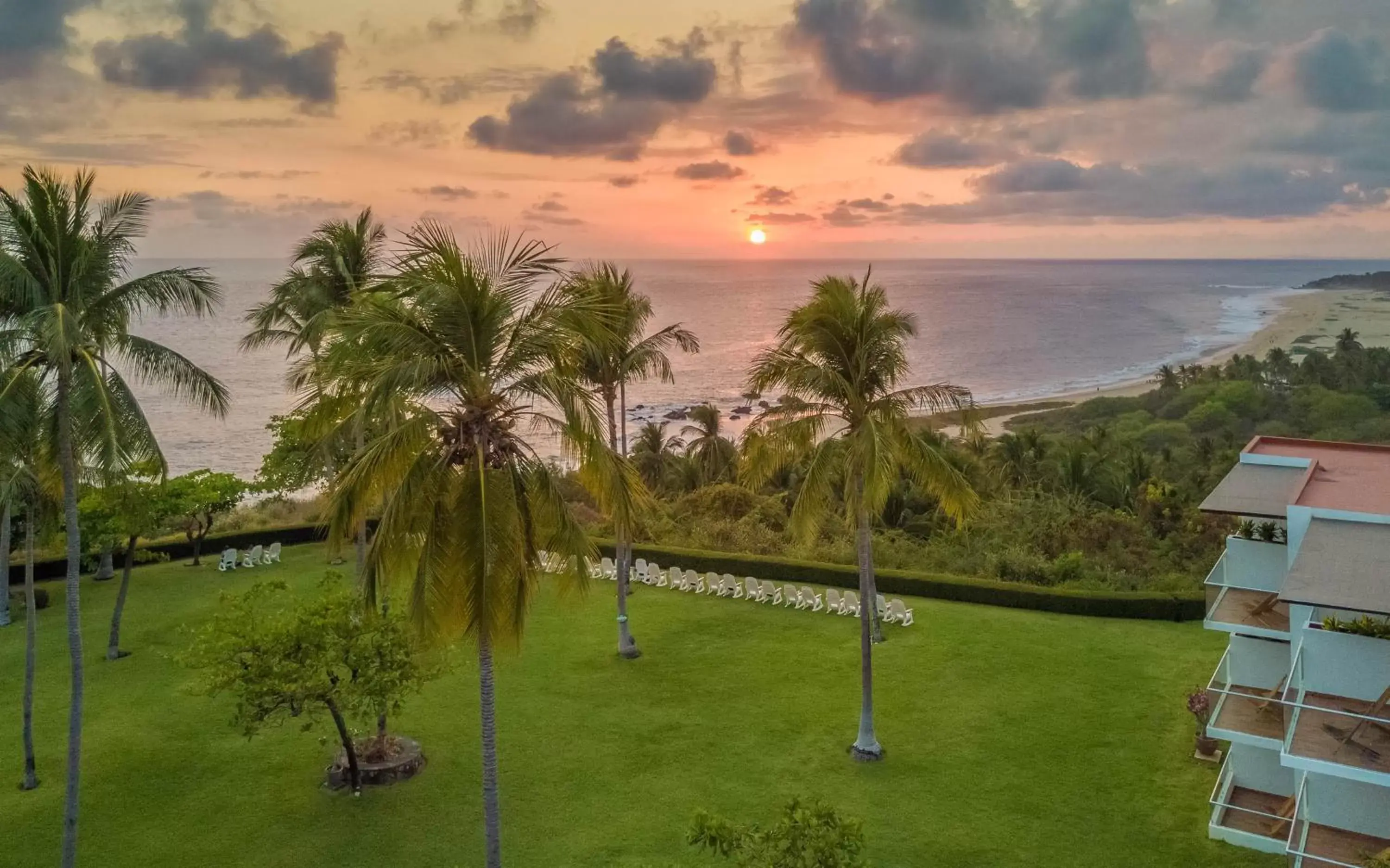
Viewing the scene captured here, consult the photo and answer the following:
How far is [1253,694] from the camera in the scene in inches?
514

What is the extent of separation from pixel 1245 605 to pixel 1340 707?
2610mm

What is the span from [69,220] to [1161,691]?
19223 millimetres

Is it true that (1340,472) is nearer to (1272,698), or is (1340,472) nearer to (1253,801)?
(1272,698)

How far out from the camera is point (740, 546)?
29.1 m

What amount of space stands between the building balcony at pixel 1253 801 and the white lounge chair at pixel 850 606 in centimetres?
1003

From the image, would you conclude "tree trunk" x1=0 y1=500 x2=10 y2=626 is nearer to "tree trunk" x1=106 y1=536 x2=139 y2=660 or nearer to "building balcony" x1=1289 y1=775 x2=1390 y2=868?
"tree trunk" x1=106 y1=536 x2=139 y2=660

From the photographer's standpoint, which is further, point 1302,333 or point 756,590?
point 1302,333

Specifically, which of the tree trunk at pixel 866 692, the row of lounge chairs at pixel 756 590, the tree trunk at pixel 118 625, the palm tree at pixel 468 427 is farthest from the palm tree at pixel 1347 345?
the tree trunk at pixel 118 625

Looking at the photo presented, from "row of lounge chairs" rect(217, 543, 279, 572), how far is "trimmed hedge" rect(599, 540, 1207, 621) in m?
9.96

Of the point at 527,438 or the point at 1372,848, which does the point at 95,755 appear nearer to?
the point at 527,438

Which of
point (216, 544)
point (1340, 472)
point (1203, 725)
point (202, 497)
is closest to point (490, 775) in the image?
point (1203, 725)

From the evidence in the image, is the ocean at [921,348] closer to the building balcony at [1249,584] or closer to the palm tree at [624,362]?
the palm tree at [624,362]

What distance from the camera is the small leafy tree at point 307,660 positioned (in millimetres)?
13086

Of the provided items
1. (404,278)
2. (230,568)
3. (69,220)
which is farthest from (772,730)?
(230,568)
